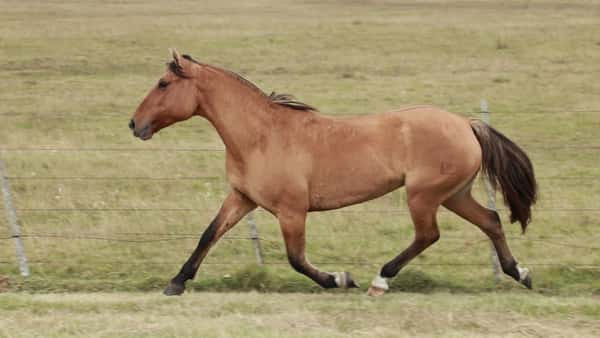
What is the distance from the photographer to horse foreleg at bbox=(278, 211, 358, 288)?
24.6 ft

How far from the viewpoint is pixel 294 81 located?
20609 mm

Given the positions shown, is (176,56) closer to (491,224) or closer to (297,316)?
(297,316)

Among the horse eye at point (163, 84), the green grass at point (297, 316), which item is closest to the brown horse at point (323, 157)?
the horse eye at point (163, 84)

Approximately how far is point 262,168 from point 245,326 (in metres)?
1.39

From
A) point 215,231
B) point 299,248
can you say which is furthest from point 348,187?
point 215,231

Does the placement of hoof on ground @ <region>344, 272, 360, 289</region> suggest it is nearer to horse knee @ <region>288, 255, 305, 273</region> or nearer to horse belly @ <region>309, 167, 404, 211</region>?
horse knee @ <region>288, 255, 305, 273</region>

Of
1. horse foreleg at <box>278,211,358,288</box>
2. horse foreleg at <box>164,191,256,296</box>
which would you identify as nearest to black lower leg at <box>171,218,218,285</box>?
horse foreleg at <box>164,191,256,296</box>

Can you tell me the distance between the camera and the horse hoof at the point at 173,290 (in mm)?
7645

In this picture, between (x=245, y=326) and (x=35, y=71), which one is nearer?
(x=245, y=326)

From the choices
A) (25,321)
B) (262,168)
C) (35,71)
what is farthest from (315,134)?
(35,71)

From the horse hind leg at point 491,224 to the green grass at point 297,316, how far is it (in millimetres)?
308

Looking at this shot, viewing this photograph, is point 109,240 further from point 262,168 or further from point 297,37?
point 297,37

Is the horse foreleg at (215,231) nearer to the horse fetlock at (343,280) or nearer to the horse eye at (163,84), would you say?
the horse fetlock at (343,280)

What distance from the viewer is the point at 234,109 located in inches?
305
